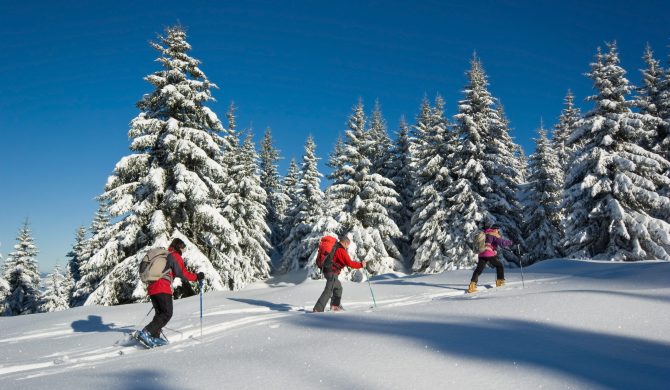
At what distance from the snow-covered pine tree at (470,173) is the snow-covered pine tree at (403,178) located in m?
5.65

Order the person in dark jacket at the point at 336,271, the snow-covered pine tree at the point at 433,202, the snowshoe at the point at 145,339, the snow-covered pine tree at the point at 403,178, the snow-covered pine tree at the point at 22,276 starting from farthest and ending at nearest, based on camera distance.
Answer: the snow-covered pine tree at the point at 22,276 → the snow-covered pine tree at the point at 403,178 → the snow-covered pine tree at the point at 433,202 → the person in dark jacket at the point at 336,271 → the snowshoe at the point at 145,339

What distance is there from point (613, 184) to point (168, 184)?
22.6 metres

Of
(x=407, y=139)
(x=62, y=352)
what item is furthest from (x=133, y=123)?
(x=407, y=139)

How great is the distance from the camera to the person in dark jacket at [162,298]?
7441mm

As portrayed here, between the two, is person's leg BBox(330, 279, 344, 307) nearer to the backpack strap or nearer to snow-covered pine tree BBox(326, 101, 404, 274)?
the backpack strap

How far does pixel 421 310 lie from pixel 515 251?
2236cm

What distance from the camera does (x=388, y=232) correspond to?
2895 cm

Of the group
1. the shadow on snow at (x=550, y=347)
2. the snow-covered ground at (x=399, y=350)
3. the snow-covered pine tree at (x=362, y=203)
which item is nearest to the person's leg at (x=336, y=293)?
the snow-covered ground at (x=399, y=350)

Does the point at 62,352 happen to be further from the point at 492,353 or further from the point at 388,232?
the point at 388,232

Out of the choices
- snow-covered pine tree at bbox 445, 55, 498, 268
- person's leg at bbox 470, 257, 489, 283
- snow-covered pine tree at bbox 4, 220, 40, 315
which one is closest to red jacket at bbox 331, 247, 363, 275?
person's leg at bbox 470, 257, 489, 283

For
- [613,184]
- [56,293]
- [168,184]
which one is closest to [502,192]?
[613,184]

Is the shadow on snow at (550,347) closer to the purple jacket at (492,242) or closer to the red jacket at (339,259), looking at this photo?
the red jacket at (339,259)

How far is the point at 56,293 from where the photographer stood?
5219cm

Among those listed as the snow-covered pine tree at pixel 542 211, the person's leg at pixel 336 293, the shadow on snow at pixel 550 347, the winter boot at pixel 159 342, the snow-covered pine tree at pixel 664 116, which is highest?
the snow-covered pine tree at pixel 664 116
